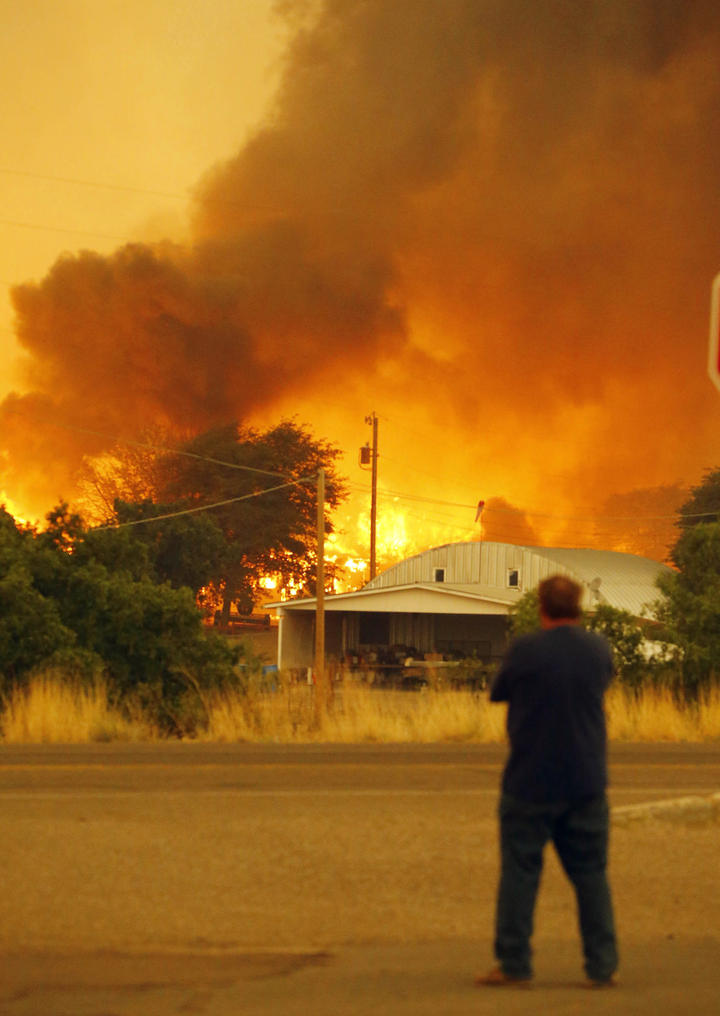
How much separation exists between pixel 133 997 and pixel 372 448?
5754 centimetres

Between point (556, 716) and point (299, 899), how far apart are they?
2.69m

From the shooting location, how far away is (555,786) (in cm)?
539

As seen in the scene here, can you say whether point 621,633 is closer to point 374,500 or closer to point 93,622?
point 93,622

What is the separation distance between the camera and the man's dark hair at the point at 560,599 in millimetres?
5551

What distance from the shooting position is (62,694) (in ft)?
63.1

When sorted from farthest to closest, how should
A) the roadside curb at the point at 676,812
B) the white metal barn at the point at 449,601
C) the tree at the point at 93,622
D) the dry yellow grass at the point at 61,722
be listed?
the white metal barn at the point at 449,601 → the tree at the point at 93,622 → the dry yellow grass at the point at 61,722 → the roadside curb at the point at 676,812

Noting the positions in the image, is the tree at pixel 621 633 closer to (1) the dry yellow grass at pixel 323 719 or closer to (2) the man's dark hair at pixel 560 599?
(1) the dry yellow grass at pixel 323 719

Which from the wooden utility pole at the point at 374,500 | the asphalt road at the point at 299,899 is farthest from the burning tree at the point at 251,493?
the asphalt road at the point at 299,899

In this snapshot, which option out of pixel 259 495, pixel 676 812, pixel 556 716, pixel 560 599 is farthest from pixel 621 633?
pixel 259 495

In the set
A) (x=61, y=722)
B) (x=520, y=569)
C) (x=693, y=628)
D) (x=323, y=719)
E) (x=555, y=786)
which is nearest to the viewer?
(x=555, y=786)

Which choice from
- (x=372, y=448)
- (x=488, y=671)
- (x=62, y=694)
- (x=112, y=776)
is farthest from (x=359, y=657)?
(x=112, y=776)

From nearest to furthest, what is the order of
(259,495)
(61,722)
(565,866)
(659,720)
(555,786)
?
(555,786), (565,866), (61,722), (659,720), (259,495)

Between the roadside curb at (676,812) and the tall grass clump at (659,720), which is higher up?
the tall grass clump at (659,720)

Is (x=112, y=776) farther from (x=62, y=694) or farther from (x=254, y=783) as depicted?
(x=62, y=694)
